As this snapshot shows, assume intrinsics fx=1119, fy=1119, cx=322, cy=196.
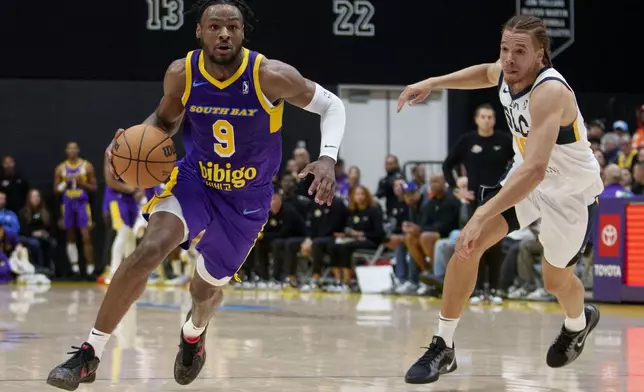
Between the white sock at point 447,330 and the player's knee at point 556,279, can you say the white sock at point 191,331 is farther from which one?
the player's knee at point 556,279

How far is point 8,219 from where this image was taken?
17.3 metres

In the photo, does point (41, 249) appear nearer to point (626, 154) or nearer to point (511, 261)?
point (511, 261)

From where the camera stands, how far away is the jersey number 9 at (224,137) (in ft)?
18.1

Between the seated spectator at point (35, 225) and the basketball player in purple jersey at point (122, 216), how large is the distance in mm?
2426

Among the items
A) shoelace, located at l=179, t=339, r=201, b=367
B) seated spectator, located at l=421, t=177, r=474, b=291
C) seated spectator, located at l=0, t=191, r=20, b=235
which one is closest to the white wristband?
shoelace, located at l=179, t=339, r=201, b=367

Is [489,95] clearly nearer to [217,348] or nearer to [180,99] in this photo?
[217,348]

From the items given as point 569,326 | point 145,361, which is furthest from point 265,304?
point 569,326

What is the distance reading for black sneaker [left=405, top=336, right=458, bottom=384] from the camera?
18.2 ft

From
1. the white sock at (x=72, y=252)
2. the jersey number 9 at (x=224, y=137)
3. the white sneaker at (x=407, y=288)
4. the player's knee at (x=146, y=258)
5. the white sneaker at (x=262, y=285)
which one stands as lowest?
the white sneaker at (x=262, y=285)

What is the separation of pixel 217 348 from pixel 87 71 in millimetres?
11422

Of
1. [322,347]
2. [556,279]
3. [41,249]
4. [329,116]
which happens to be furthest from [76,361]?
[41,249]

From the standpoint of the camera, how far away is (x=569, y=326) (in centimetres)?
623

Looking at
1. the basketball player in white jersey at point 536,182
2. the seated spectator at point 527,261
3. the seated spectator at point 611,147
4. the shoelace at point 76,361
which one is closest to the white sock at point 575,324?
the basketball player in white jersey at point 536,182

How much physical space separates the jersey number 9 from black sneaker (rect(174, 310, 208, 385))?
3.49 feet
